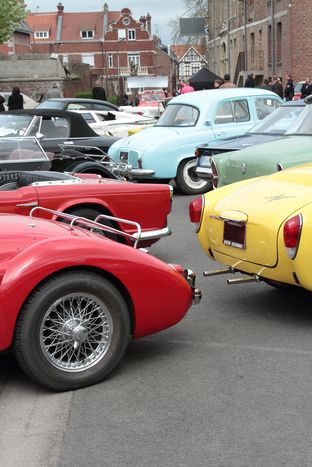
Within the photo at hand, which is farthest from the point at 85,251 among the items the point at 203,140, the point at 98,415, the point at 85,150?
the point at 203,140

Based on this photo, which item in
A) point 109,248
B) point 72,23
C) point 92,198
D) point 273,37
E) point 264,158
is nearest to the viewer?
point 109,248

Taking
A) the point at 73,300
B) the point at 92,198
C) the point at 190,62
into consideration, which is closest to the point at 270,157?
the point at 92,198

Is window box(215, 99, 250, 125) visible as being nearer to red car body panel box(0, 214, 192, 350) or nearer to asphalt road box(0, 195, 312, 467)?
asphalt road box(0, 195, 312, 467)

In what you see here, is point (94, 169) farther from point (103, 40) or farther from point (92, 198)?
point (103, 40)

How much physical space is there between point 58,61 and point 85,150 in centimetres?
4292

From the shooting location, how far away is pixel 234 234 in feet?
18.8

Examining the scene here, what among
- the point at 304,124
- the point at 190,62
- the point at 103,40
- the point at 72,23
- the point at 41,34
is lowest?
the point at 304,124

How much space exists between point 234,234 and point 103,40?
108 metres

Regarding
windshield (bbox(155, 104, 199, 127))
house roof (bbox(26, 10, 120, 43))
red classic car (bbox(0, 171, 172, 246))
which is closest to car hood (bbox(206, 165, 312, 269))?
red classic car (bbox(0, 171, 172, 246))

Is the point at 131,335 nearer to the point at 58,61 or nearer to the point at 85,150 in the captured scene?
the point at 85,150

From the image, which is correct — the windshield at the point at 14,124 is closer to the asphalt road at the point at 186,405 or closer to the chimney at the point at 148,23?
the asphalt road at the point at 186,405

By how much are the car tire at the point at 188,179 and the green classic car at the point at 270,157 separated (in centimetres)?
311

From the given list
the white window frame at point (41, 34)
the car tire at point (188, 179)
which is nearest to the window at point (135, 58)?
the white window frame at point (41, 34)

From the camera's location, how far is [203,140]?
42.6ft
